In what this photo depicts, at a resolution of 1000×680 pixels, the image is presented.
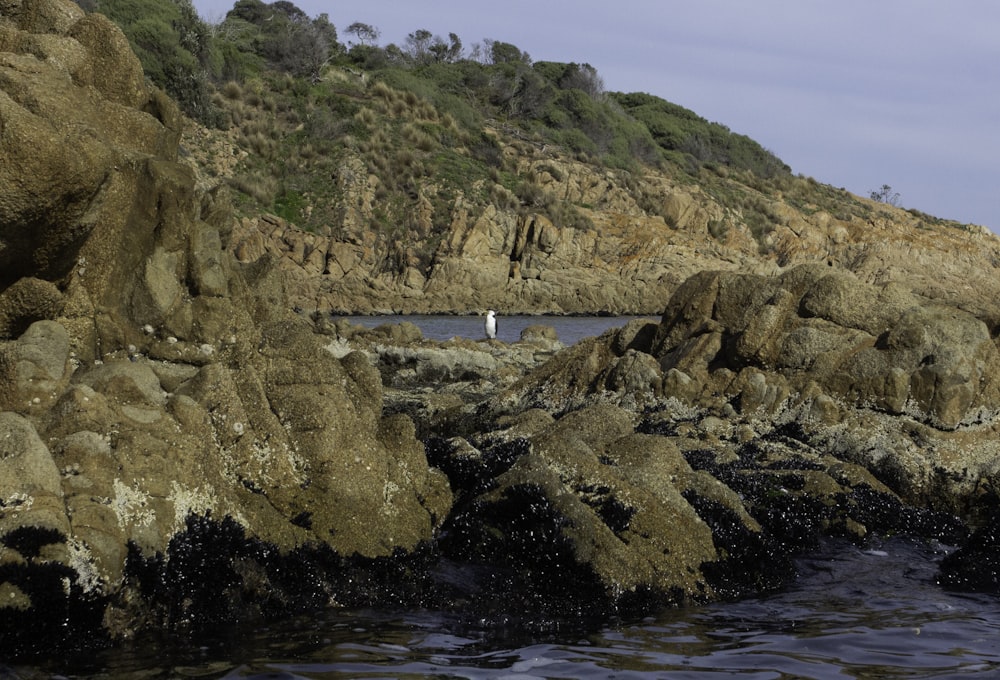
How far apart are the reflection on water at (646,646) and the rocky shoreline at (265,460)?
1.13 ft

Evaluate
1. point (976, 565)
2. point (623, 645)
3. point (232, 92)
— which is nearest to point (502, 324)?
point (232, 92)

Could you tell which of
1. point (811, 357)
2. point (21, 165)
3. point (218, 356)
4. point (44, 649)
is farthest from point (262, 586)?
point (811, 357)

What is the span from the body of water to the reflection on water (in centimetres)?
2597

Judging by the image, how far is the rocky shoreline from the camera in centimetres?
785

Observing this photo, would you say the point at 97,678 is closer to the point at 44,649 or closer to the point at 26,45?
the point at 44,649

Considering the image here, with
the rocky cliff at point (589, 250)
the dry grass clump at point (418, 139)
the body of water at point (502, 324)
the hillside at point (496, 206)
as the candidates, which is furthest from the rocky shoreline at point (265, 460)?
the dry grass clump at point (418, 139)

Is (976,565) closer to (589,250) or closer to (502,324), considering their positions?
(502,324)

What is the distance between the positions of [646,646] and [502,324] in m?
38.7

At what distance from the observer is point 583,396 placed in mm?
16844

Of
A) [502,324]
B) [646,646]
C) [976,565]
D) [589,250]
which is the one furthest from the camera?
[589,250]

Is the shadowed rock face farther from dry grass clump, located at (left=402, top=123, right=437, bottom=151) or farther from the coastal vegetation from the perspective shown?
dry grass clump, located at (left=402, top=123, right=437, bottom=151)

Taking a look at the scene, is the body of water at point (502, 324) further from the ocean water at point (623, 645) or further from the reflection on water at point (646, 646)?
the reflection on water at point (646, 646)

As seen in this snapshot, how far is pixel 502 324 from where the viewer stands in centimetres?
4666

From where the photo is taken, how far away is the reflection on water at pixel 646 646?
7.30m
